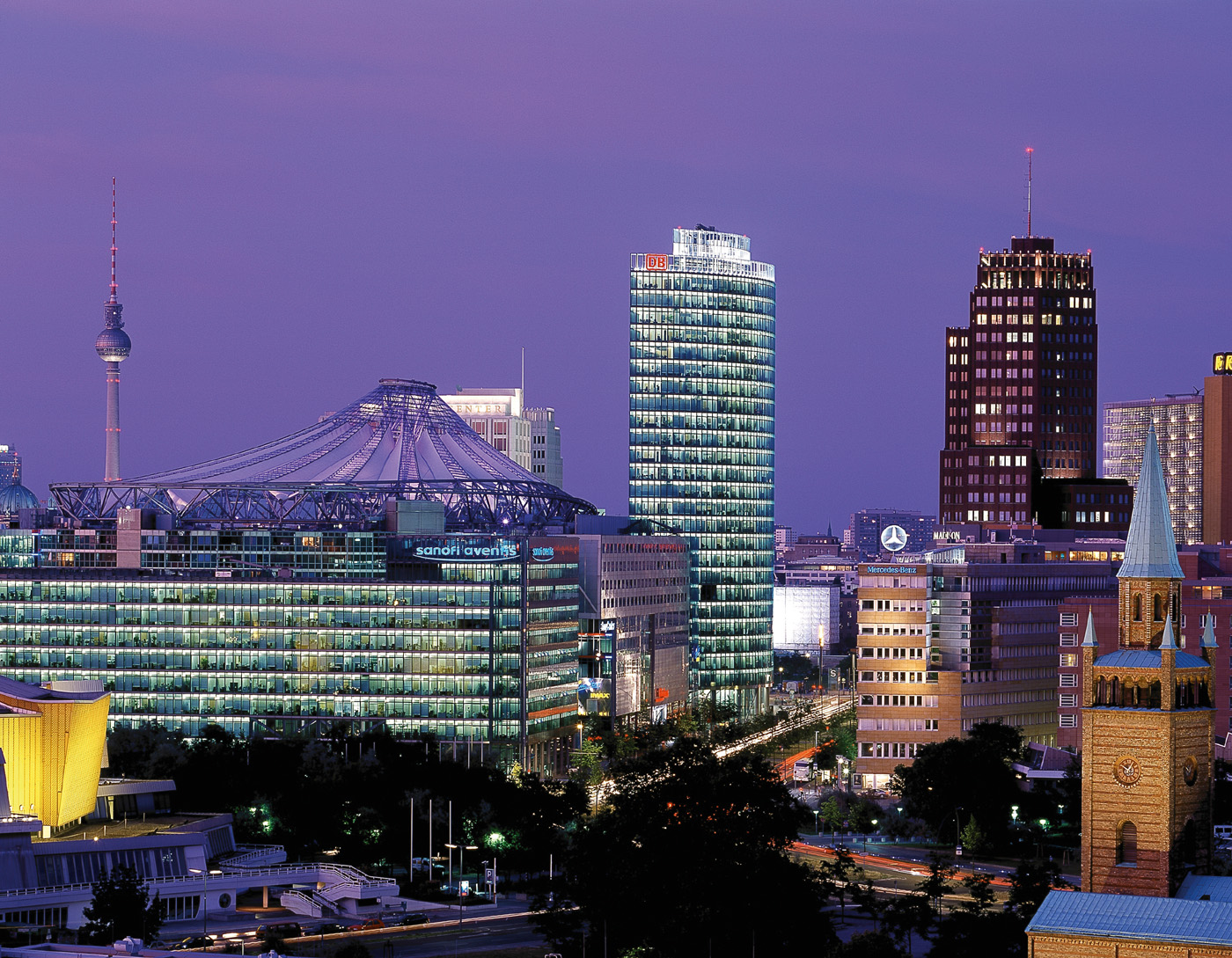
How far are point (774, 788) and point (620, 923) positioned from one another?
47.0 ft

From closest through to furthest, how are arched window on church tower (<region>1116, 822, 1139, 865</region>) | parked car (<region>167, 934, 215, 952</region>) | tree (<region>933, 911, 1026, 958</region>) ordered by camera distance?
arched window on church tower (<region>1116, 822, 1139, 865</region>), tree (<region>933, 911, 1026, 958</region>), parked car (<region>167, 934, 215, 952</region>)

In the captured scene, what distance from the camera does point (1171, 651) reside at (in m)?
131

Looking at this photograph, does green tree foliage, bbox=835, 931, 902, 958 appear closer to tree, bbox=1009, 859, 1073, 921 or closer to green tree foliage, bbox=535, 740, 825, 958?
green tree foliage, bbox=535, 740, 825, 958

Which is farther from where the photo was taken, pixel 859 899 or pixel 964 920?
pixel 859 899

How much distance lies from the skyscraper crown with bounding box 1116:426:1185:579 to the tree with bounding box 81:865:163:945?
6733 cm

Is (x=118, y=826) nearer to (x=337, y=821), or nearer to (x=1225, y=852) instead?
(x=337, y=821)

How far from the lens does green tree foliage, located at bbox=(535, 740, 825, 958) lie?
132 metres

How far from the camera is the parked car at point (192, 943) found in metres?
148

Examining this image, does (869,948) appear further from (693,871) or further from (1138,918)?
(1138,918)

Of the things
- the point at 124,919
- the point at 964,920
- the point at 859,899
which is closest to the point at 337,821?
the point at 124,919

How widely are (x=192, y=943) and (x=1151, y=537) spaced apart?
231 feet

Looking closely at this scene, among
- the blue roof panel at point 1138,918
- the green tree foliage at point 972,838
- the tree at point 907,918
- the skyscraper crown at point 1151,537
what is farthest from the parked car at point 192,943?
the green tree foliage at point 972,838

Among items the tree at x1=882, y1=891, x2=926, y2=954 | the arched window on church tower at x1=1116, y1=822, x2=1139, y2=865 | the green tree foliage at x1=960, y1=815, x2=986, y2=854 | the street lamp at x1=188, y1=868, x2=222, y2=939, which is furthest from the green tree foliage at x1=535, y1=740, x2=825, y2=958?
the green tree foliage at x1=960, y1=815, x2=986, y2=854

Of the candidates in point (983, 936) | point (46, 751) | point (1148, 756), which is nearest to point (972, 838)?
point (983, 936)
